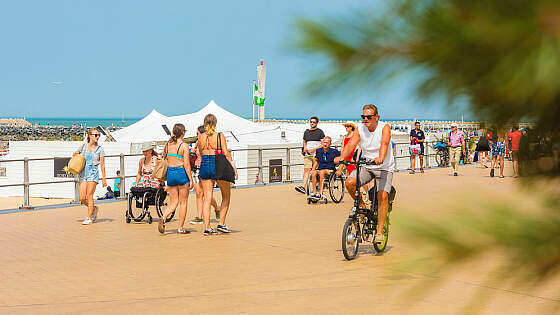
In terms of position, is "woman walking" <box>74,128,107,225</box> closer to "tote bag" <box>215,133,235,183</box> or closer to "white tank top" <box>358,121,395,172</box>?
"tote bag" <box>215,133,235,183</box>

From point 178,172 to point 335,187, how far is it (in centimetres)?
520

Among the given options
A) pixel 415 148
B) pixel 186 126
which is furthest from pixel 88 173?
pixel 186 126

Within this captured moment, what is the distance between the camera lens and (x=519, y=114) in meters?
1.19

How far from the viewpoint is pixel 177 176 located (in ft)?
35.1

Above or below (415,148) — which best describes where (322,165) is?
below

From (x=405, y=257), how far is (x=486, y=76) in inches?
14.4

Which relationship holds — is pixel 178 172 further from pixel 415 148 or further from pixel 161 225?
pixel 415 148

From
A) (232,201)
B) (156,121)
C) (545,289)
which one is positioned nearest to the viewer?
(545,289)

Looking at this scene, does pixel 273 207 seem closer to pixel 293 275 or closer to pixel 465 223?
pixel 293 275

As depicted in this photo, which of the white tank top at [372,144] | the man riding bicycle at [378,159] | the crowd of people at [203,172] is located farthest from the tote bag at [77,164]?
the white tank top at [372,144]

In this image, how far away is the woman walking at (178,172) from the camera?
34.8 feet

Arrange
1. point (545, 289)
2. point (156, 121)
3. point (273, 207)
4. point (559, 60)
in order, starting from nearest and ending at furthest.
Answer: point (559, 60) < point (545, 289) < point (273, 207) < point (156, 121)

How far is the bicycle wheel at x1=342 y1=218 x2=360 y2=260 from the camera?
8227 mm

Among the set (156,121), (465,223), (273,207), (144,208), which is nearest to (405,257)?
(465,223)
